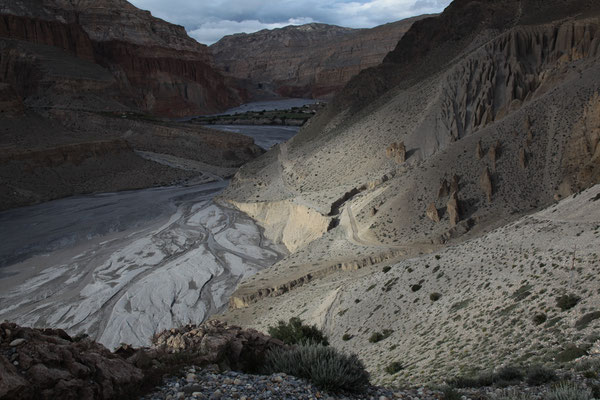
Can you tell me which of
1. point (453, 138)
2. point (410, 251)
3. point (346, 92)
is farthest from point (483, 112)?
point (346, 92)

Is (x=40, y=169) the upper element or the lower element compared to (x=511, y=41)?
lower

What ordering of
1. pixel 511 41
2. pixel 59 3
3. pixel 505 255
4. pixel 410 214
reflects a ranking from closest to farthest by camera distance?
pixel 505 255 < pixel 410 214 < pixel 511 41 < pixel 59 3

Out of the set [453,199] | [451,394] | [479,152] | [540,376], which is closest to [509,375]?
[540,376]

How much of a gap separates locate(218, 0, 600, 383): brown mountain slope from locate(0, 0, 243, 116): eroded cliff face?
5881 centimetres

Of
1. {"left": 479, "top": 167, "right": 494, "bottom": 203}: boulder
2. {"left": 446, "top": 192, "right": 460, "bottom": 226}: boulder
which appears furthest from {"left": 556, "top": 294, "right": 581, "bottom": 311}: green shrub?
{"left": 479, "top": 167, "right": 494, "bottom": 203}: boulder

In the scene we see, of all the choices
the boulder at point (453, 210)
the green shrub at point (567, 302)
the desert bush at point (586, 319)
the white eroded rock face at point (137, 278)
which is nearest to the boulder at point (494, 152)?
the boulder at point (453, 210)

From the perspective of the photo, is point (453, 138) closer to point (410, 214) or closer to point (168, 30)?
point (410, 214)

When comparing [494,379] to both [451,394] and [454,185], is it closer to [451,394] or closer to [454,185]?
[451,394]

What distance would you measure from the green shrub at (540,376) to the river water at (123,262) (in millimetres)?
18202

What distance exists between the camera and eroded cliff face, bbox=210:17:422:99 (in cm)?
15462

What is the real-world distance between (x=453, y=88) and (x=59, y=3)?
86917 mm

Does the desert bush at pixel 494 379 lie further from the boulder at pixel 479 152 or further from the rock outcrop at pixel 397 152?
the rock outcrop at pixel 397 152

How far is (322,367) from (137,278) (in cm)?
2461

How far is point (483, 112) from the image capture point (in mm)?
34406
